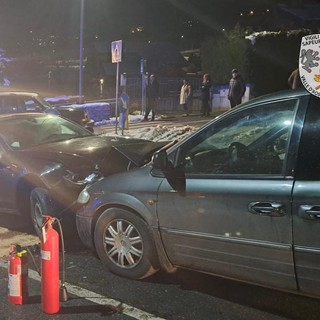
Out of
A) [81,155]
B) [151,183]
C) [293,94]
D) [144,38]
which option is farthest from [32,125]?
[144,38]

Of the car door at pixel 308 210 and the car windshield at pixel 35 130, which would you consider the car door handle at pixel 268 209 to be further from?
the car windshield at pixel 35 130

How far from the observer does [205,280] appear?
4.20m

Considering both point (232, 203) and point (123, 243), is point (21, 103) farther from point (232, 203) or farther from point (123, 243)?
point (232, 203)

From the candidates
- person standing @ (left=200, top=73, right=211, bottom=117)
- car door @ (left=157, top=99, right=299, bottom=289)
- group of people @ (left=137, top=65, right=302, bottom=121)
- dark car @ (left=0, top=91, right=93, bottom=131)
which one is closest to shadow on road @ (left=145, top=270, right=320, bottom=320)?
car door @ (left=157, top=99, right=299, bottom=289)

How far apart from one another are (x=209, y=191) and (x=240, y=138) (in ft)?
1.69

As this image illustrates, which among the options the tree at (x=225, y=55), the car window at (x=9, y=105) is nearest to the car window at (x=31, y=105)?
the car window at (x=9, y=105)

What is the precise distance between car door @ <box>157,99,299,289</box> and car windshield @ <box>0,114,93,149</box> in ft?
10.3

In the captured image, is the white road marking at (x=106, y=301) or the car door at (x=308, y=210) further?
the white road marking at (x=106, y=301)

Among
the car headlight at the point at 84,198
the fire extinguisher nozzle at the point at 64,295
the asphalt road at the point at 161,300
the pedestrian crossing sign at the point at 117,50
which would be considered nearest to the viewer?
the asphalt road at the point at 161,300

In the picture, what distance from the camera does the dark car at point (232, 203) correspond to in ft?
10.4

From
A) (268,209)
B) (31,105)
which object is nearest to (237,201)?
(268,209)

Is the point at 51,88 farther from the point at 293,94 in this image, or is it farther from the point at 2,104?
the point at 293,94

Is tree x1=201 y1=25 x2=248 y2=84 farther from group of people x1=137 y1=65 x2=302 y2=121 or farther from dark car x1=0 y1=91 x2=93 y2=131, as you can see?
dark car x1=0 y1=91 x2=93 y2=131

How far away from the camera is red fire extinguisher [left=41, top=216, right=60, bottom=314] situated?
339 cm
